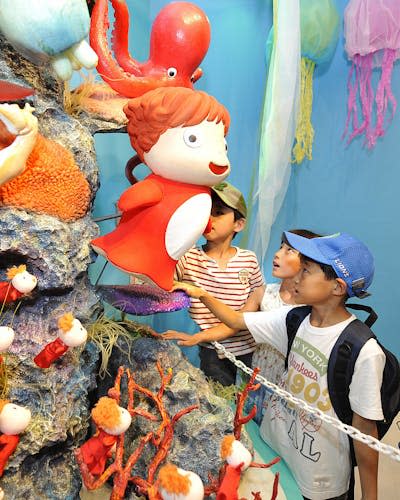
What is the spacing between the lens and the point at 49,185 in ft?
3.47

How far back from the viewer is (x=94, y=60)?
1.10m

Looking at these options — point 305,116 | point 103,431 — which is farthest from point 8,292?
point 305,116

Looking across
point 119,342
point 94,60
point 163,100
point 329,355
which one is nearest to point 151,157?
point 163,100

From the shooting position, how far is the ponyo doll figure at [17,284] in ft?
2.99

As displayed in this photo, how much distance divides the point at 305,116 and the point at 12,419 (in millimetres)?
1671

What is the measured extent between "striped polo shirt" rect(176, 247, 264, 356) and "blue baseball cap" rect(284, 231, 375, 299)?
36cm

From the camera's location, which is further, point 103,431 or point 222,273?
point 222,273

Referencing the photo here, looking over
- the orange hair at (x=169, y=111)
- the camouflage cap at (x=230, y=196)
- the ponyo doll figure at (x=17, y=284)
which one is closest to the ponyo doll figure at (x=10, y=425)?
the ponyo doll figure at (x=17, y=284)

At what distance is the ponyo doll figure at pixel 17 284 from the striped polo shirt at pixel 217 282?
2.04 feet

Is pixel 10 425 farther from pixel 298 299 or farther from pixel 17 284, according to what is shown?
pixel 298 299

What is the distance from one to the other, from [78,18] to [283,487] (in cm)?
126

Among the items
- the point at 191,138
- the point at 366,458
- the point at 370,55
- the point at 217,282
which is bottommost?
the point at 366,458

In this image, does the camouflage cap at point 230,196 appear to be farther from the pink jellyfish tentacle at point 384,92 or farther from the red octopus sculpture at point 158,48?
the pink jellyfish tentacle at point 384,92

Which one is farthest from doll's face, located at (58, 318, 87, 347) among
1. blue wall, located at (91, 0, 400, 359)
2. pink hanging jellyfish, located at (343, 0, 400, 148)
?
pink hanging jellyfish, located at (343, 0, 400, 148)
